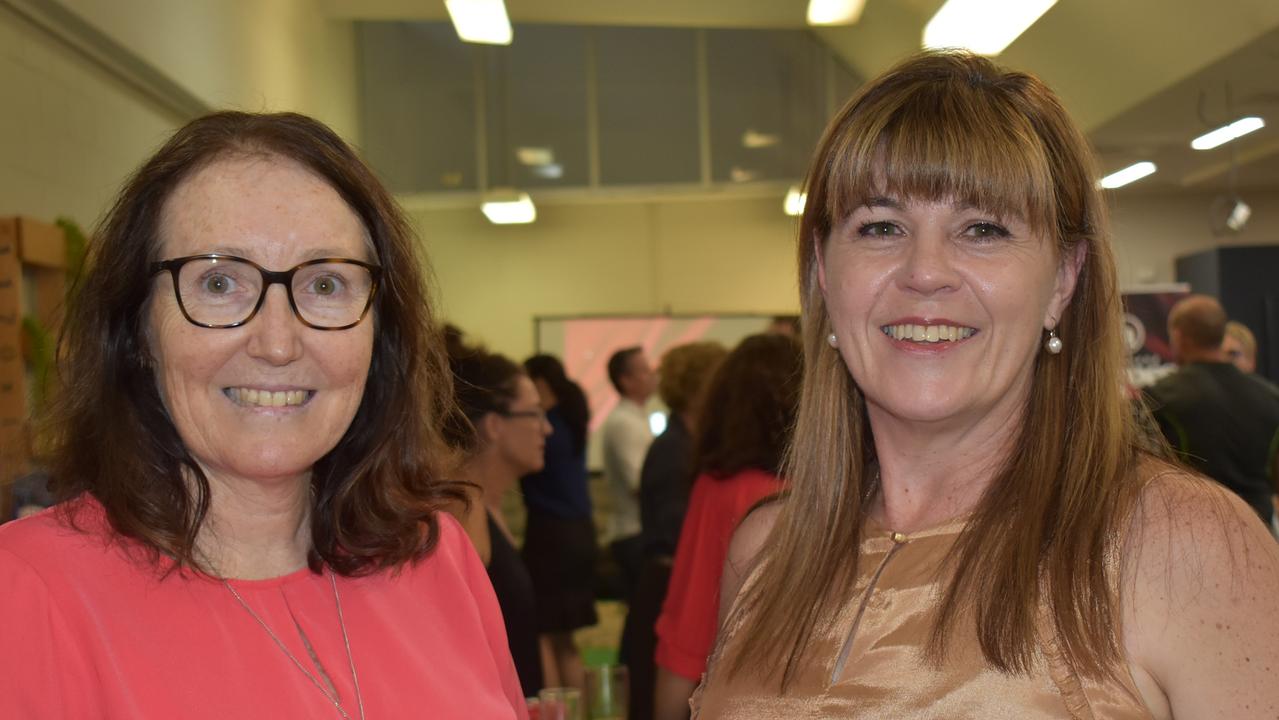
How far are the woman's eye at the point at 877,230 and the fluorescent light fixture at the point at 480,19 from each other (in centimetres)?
475

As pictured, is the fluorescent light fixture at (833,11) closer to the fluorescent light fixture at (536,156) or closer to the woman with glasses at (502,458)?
the woman with glasses at (502,458)

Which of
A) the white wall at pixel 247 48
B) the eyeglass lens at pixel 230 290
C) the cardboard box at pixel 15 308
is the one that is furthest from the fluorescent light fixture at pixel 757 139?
the eyeglass lens at pixel 230 290

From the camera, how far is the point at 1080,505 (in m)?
1.47

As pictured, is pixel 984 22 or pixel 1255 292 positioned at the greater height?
pixel 984 22

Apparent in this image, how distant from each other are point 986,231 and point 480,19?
5.05m

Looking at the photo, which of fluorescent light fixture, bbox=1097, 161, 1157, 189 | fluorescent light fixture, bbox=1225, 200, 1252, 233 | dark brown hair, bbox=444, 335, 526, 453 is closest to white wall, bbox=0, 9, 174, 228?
dark brown hair, bbox=444, 335, 526, 453

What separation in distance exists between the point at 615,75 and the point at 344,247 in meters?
9.57

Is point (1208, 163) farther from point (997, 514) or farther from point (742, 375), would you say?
point (997, 514)

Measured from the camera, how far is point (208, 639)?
4.74ft

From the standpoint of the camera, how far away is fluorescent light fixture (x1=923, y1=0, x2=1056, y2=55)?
560 centimetres

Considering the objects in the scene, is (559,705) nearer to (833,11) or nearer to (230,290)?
(230,290)

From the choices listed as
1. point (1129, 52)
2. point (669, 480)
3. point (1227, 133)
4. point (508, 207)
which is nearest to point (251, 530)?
point (669, 480)

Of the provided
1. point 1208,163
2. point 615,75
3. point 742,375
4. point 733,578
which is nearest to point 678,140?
point 615,75

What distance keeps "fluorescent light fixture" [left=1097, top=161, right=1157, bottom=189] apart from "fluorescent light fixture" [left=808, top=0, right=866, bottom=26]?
3.32m
